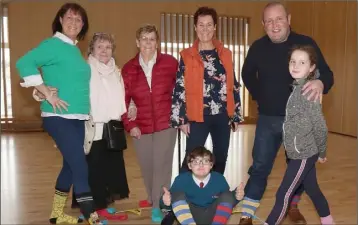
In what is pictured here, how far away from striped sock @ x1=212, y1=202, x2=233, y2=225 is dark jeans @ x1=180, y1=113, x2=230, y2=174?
455 mm

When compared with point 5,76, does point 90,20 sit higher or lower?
higher

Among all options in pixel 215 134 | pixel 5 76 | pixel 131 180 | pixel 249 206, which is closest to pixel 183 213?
pixel 249 206

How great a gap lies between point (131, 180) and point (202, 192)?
1.80 meters

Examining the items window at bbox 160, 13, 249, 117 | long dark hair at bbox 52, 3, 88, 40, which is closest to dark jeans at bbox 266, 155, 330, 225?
long dark hair at bbox 52, 3, 88, 40

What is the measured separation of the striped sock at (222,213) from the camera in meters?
2.39

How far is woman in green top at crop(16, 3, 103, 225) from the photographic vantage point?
2.45 meters

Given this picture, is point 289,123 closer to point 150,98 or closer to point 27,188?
point 150,98

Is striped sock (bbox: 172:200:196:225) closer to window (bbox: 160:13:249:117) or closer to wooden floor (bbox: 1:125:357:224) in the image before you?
wooden floor (bbox: 1:125:357:224)

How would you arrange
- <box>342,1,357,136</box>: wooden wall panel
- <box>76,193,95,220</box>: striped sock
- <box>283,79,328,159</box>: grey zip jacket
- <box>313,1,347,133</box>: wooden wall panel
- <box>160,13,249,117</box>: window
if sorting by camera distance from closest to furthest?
<box>283,79,328,159</box>: grey zip jacket, <box>76,193,95,220</box>: striped sock, <box>342,1,357,136</box>: wooden wall panel, <box>313,1,347,133</box>: wooden wall panel, <box>160,13,249,117</box>: window

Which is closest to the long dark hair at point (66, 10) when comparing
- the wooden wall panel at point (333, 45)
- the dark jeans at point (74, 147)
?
the dark jeans at point (74, 147)

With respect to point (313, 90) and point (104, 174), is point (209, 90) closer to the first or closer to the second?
point (313, 90)

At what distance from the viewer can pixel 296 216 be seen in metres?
2.91

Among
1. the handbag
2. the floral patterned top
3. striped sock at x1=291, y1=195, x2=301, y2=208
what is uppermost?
the floral patterned top

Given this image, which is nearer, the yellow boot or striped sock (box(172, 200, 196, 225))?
striped sock (box(172, 200, 196, 225))
